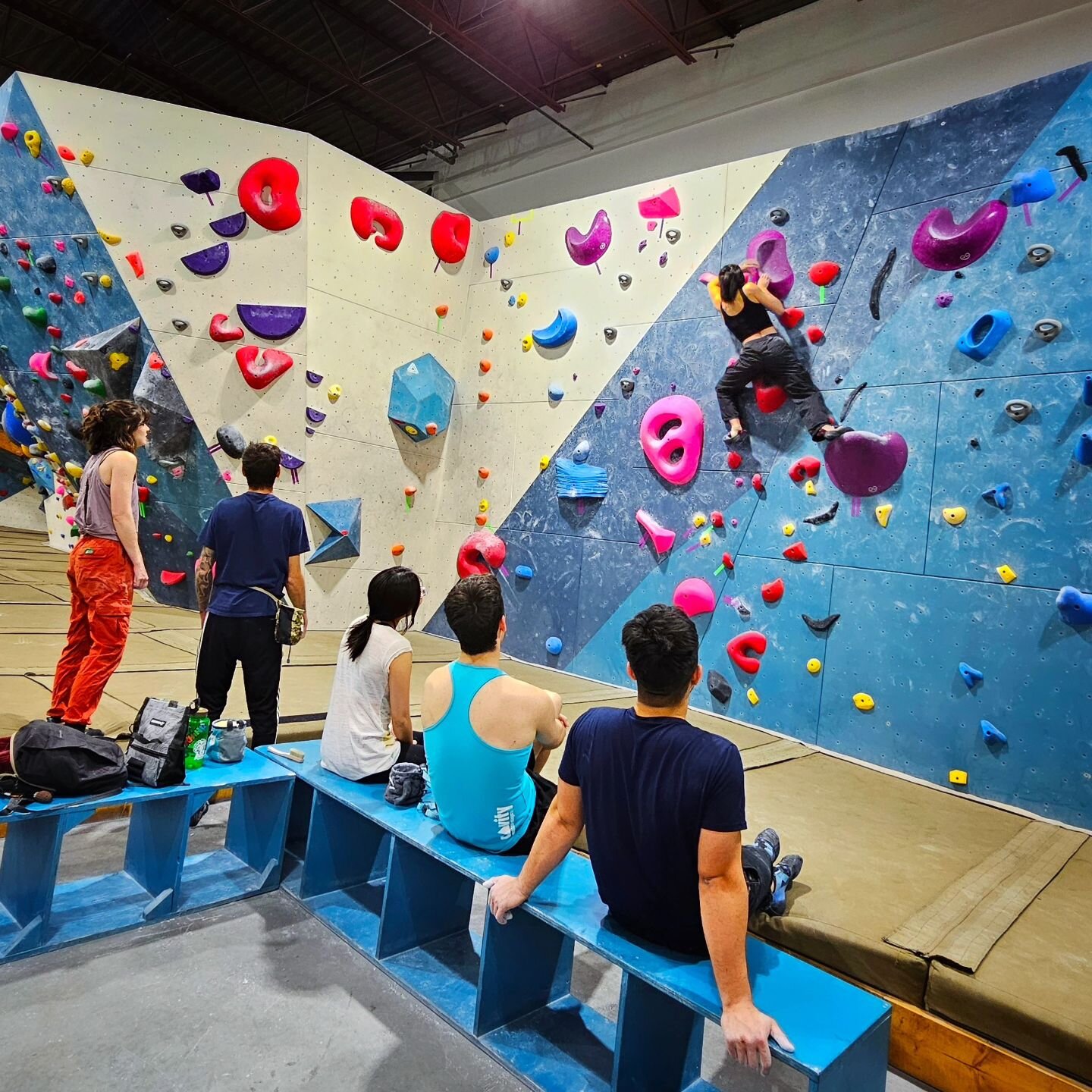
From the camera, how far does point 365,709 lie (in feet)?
8.14

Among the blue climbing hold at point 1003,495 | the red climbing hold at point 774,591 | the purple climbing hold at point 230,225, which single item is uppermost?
the purple climbing hold at point 230,225

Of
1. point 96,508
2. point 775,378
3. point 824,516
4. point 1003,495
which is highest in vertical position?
point 775,378

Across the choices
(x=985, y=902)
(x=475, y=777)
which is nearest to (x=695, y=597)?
(x=985, y=902)

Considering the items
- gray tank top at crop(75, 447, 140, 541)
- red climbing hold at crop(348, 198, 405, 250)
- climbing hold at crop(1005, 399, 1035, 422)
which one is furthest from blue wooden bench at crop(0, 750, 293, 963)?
red climbing hold at crop(348, 198, 405, 250)

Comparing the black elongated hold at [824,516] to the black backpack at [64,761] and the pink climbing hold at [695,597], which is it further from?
the black backpack at [64,761]

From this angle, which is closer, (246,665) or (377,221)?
(246,665)

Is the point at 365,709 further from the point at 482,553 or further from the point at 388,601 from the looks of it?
the point at 482,553

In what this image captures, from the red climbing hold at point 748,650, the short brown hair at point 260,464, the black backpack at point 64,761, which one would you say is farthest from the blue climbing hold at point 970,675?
the black backpack at point 64,761

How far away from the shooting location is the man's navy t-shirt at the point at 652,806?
57.5 inches

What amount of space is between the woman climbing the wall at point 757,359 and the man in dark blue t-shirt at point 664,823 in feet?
10.3

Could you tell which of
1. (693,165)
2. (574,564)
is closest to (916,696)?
(574,564)

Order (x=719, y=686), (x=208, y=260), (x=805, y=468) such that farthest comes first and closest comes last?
(x=208, y=260), (x=719, y=686), (x=805, y=468)

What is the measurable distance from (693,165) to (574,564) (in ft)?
13.6

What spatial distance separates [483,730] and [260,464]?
1.43m
